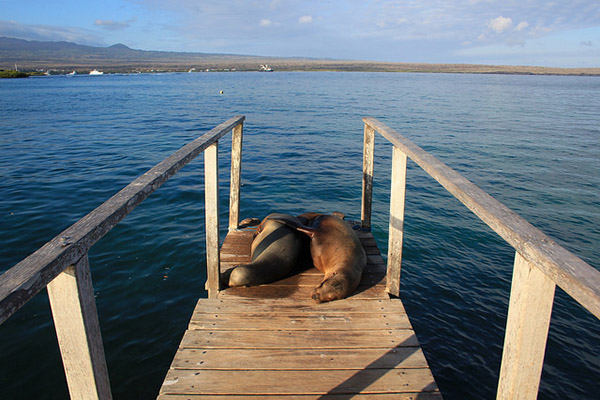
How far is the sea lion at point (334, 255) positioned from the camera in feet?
13.1

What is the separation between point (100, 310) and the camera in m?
5.57

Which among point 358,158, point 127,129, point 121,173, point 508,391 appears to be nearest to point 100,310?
point 508,391

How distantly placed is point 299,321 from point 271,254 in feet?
3.84

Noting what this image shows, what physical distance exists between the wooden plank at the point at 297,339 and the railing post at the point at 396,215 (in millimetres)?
836

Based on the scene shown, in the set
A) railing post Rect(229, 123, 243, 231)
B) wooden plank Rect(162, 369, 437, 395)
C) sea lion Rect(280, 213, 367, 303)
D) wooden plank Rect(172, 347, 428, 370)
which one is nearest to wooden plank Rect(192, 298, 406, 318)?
sea lion Rect(280, 213, 367, 303)

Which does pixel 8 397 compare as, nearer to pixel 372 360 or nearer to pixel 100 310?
pixel 100 310

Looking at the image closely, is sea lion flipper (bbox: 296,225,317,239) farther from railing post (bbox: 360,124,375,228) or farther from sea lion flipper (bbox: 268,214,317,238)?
railing post (bbox: 360,124,375,228)

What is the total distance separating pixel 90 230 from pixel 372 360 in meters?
2.22

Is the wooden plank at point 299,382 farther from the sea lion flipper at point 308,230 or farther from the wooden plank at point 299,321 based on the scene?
the sea lion flipper at point 308,230

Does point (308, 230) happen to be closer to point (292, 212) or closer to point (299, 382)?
point (299, 382)

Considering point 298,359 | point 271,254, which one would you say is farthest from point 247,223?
point 298,359

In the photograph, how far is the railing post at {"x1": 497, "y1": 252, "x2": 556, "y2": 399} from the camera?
5.29 ft

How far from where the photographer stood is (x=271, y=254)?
4.60 m

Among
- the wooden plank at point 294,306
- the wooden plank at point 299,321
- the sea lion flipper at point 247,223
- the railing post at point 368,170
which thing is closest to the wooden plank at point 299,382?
the wooden plank at point 299,321
